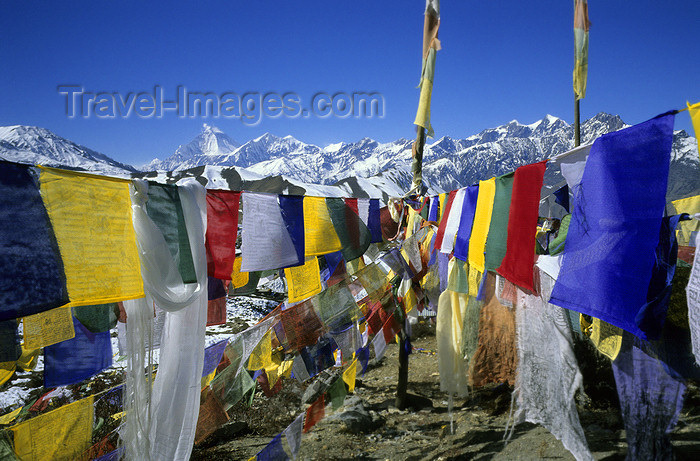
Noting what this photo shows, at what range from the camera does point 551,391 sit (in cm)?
292

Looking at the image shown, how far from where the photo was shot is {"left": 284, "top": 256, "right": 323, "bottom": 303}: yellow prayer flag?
4.62 meters

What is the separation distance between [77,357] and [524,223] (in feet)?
14.5

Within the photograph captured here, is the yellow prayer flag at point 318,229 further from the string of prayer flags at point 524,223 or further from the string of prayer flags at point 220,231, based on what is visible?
the string of prayer flags at point 524,223

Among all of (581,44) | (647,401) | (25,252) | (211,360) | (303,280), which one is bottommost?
(211,360)

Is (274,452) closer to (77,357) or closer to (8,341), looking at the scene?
(8,341)

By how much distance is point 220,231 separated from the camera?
11.5ft

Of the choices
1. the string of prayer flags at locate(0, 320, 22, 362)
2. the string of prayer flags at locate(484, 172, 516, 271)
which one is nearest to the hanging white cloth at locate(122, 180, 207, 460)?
the string of prayer flags at locate(0, 320, 22, 362)

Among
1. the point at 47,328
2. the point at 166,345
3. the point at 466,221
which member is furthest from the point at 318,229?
the point at 47,328

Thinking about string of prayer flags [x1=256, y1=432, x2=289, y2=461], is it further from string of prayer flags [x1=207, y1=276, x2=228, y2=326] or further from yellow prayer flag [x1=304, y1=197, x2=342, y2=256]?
yellow prayer flag [x1=304, y1=197, x2=342, y2=256]

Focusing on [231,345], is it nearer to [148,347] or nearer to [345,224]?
[148,347]

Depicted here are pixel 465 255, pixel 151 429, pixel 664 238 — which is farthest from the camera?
pixel 465 255

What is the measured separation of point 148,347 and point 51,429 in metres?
1.12

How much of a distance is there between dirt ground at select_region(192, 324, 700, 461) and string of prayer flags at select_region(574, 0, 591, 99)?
16.5 ft

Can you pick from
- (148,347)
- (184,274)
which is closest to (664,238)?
(184,274)
